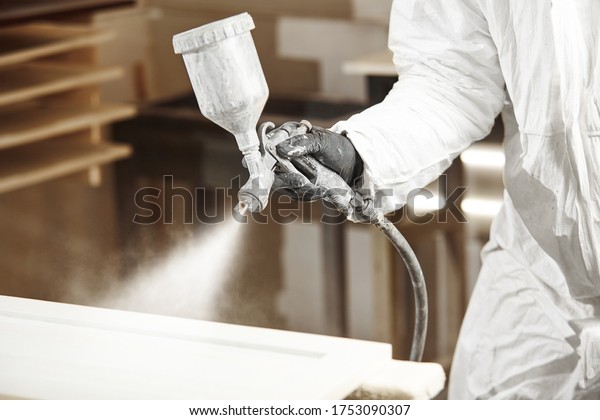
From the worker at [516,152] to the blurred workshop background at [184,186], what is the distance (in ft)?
4.04

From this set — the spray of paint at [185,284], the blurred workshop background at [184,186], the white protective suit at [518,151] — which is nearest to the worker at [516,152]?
the white protective suit at [518,151]

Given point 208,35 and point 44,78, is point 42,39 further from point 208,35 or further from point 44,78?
point 208,35

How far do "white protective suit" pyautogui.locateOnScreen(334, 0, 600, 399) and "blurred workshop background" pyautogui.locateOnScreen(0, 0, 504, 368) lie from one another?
4.05 feet

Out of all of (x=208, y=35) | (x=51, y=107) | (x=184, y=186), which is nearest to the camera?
(x=208, y=35)

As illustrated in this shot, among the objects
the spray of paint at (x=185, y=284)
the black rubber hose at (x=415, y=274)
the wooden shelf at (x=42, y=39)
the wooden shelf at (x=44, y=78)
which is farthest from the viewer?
the wooden shelf at (x=42, y=39)

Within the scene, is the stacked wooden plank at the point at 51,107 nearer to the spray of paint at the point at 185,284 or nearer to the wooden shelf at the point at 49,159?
the wooden shelf at the point at 49,159

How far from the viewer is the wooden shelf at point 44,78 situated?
3.12 m

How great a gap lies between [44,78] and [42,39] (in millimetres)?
298

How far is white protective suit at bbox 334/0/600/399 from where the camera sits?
1.26m

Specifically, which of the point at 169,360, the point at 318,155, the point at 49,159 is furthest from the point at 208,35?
the point at 49,159

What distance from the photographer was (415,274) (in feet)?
4.30

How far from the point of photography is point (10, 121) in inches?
129

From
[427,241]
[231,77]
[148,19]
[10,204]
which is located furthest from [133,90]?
[231,77]

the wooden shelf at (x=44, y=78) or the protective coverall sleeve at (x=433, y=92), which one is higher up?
the protective coverall sleeve at (x=433, y=92)
